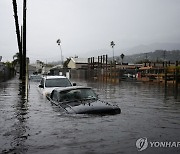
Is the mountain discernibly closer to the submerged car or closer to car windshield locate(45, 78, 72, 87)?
car windshield locate(45, 78, 72, 87)

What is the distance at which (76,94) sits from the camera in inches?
446

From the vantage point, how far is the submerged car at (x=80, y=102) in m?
→ 9.75

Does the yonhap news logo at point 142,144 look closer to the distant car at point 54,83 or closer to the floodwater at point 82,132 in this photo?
the floodwater at point 82,132

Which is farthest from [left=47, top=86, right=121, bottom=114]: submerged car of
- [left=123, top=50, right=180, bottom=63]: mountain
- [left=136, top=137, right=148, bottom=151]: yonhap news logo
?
[left=123, top=50, right=180, bottom=63]: mountain

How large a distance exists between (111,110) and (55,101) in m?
2.75

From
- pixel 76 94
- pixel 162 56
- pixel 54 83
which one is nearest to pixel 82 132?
pixel 76 94

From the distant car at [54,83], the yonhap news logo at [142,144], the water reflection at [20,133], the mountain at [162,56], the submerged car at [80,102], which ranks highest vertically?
the mountain at [162,56]

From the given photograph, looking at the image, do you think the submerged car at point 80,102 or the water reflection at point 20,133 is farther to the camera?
the submerged car at point 80,102

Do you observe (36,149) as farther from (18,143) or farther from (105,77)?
(105,77)

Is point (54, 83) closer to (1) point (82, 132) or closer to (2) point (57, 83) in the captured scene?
(2) point (57, 83)

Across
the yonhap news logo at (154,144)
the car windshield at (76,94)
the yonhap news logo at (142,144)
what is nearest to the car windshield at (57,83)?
the car windshield at (76,94)

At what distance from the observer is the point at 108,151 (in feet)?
20.1

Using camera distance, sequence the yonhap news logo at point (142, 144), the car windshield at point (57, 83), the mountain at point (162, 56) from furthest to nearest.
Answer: the mountain at point (162, 56)
the car windshield at point (57, 83)
the yonhap news logo at point (142, 144)

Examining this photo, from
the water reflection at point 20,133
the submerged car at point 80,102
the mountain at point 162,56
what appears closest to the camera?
the water reflection at point 20,133
